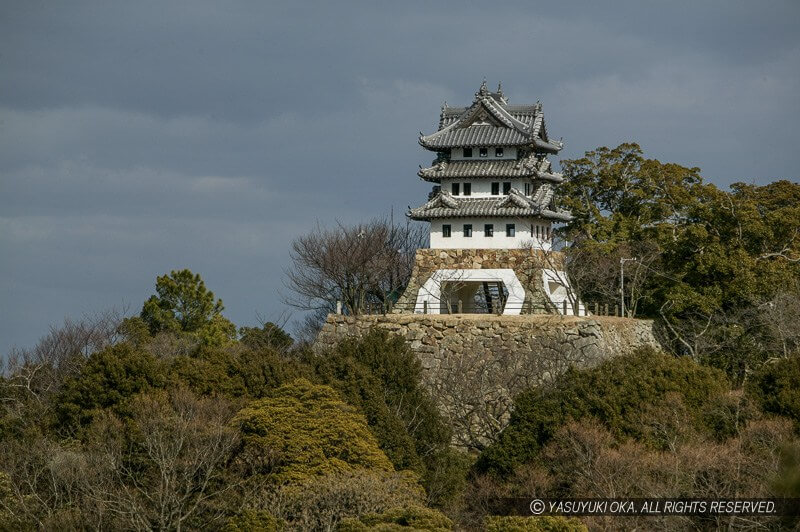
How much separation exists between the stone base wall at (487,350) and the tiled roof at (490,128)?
5.95m

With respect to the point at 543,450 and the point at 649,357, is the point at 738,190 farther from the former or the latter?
the point at 543,450

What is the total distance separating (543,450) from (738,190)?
65.1ft

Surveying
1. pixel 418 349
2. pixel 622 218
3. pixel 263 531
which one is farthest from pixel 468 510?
pixel 622 218

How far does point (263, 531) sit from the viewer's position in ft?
77.2

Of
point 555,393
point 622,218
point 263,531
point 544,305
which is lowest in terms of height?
point 263,531

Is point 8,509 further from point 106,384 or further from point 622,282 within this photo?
point 622,282

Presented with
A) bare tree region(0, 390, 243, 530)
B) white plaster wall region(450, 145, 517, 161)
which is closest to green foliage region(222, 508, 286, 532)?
bare tree region(0, 390, 243, 530)

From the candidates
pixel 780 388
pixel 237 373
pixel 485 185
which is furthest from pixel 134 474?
pixel 485 185

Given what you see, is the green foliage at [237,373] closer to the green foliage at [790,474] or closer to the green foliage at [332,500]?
the green foliage at [332,500]

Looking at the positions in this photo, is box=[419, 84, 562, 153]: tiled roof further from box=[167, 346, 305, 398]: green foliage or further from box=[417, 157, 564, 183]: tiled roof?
box=[167, 346, 305, 398]: green foliage

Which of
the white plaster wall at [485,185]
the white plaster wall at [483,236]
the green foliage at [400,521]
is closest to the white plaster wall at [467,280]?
the white plaster wall at [483,236]

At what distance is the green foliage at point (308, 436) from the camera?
2667 centimetres

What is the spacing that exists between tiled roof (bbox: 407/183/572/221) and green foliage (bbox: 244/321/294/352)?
838 centimetres

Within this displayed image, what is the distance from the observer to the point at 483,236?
40875mm
